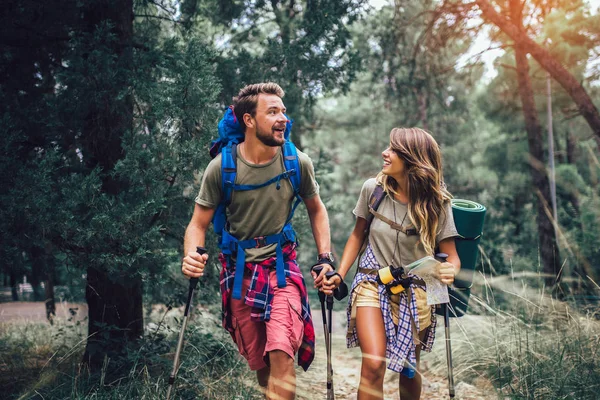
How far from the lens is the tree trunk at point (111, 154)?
17.3ft

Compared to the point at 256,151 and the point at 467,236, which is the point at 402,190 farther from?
the point at 256,151

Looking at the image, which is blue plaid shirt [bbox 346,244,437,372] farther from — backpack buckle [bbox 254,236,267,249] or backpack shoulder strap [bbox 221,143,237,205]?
backpack shoulder strap [bbox 221,143,237,205]

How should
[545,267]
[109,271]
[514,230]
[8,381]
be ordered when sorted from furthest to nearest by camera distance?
[514,230]
[545,267]
[8,381]
[109,271]

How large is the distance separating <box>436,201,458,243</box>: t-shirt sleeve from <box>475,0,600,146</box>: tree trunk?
5598mm

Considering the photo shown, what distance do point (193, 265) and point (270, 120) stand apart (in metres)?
1.06

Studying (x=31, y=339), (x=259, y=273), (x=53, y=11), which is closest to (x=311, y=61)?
(x=53, y=11)

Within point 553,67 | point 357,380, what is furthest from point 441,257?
point 553,67

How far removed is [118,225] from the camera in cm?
462

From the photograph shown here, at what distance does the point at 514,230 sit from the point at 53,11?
18.5 meters

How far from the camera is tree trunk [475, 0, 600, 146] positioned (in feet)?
27.1

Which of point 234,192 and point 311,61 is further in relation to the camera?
point 311,61

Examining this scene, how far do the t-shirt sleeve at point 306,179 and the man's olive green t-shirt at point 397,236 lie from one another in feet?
1.55

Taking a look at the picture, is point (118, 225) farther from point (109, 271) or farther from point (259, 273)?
point (259, 273)

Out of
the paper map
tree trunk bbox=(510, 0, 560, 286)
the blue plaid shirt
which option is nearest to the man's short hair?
the blue plaid shirt
